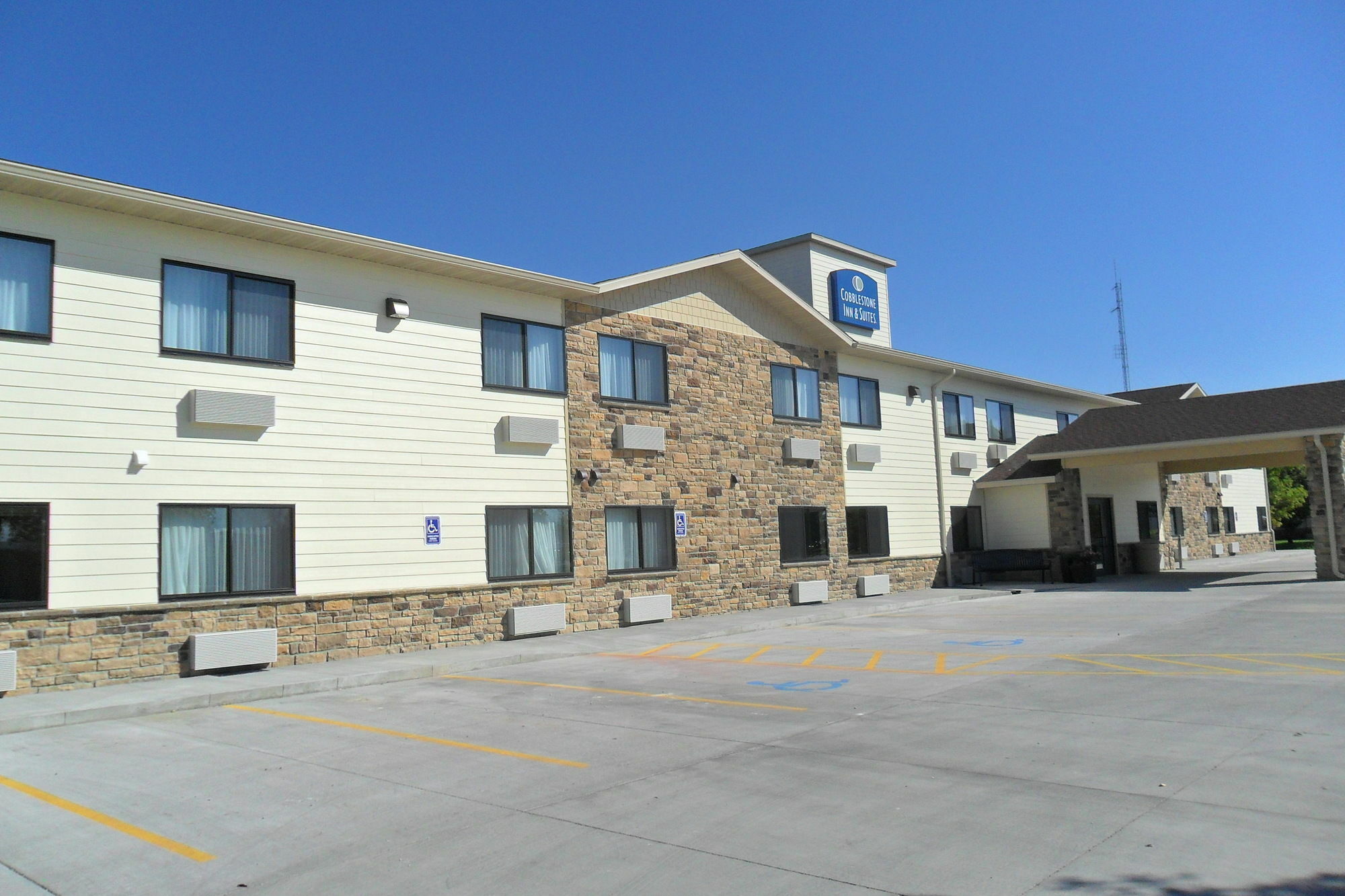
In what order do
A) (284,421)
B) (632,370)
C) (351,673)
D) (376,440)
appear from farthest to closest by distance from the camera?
(632,370)
(376,440)
(284,421)
(351,673)

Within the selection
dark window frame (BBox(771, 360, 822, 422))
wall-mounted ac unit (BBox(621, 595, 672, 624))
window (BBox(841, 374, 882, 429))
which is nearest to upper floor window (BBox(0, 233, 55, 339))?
wall-mounted ac unit (BBox(621, 595, 672, 624))

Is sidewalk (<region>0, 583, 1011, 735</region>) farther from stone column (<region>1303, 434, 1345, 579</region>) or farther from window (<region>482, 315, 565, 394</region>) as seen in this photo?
stone column (<region>1303, 434, 1345, 579</region>)

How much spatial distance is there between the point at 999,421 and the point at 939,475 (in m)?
4.42

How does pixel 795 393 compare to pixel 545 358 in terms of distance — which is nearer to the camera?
pixel 545 358

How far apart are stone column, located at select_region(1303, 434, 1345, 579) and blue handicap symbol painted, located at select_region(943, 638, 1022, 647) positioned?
471 inches

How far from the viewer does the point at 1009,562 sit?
28172mm

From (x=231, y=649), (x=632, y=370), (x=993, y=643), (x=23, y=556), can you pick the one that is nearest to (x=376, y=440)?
(x=231, y=649)

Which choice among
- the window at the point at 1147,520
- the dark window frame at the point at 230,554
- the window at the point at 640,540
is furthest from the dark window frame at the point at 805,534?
the window at the point at 1147,520

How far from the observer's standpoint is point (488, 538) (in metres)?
16.8

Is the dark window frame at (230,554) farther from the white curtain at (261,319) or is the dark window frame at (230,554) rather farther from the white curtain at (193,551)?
the white curtain at (261,319)

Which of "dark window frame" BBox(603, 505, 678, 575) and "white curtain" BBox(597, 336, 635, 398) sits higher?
"white curtain" BBox(597, 336, 635, 398)

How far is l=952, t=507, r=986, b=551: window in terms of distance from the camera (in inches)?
1104

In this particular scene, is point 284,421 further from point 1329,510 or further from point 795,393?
point 1329,510

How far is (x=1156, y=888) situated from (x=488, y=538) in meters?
13.2
